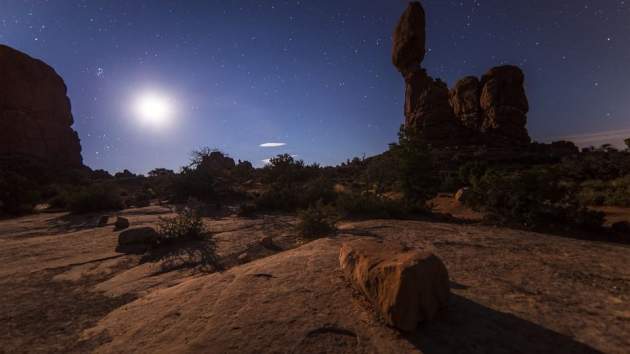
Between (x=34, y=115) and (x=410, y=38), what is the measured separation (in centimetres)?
5627

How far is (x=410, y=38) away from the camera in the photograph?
144 feet

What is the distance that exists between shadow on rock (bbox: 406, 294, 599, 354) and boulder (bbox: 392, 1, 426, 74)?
4914 cm

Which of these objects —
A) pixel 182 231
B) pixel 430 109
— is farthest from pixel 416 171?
pixel 430 109

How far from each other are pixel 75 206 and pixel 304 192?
8931 mm

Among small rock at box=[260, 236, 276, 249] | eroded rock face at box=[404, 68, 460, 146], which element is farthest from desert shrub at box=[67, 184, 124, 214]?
eroded rock face at box=[404, 68, 460, 146]

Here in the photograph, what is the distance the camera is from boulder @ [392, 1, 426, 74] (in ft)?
144

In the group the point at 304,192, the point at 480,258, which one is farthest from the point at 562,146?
the point at 480,258

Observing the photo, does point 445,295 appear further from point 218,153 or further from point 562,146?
point 562,146

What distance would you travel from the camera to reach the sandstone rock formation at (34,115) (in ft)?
120

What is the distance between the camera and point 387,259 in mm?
2498

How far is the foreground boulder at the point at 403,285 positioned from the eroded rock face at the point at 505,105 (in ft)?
162

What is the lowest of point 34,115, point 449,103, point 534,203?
point 534,203

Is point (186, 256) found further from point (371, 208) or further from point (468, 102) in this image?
point (468, 102)

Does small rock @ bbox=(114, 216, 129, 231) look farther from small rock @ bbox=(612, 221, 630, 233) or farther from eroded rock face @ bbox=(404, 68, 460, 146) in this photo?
eroded rock face @ bbox=(404, 68, 460, 146)
